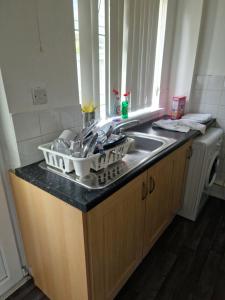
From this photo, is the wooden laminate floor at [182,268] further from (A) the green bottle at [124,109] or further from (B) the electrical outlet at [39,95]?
(B) the electrical outlet at [39,95]

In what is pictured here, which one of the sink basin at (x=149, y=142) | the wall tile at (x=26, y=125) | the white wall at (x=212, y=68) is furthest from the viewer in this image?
the white wall at (x=212, y=68)

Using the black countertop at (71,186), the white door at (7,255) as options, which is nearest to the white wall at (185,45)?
the black countertop at (71,186)

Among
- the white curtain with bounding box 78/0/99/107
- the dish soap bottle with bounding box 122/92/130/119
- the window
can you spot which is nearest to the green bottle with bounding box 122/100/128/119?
the dish soap bottle with bounding box 122/92/130/119

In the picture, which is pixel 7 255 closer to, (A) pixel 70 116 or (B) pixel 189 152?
(A) pixel 70 116

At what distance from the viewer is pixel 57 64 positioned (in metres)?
1.10

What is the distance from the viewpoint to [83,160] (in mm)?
877

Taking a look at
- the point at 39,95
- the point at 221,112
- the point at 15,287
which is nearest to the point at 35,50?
the point at 39,95

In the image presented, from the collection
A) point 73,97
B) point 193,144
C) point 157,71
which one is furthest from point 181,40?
point 73,97

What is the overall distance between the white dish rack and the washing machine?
0.91 m

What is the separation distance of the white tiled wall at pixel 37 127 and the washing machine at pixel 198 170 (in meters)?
1.12

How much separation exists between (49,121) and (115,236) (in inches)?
28.5

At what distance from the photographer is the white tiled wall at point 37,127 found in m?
1.02

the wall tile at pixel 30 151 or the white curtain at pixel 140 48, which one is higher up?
the white curtain at pixel 140 48

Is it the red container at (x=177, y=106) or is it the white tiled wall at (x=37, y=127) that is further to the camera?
the red container at (x=177, y=106)
